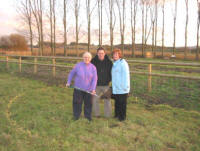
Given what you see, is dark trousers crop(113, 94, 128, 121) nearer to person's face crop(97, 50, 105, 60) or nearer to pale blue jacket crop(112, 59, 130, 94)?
pale blue jacket crop(112, 59, 130, 94)

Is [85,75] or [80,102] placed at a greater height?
[85,75]

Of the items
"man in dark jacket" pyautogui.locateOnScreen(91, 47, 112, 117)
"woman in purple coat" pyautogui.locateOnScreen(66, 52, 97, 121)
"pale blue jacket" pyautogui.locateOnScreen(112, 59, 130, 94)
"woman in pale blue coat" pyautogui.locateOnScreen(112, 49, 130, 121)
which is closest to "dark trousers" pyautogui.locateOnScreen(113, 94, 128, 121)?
"woman in pale blue coat" pyautogui.locateOnScreen(112, 49, 130, 121)

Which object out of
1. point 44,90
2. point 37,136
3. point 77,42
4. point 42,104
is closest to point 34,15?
point 77,42

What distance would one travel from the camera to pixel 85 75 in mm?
3605

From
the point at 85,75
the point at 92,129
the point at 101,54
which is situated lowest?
the point at 92,129

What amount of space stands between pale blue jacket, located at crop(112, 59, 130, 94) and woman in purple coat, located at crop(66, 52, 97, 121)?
15.2 inches

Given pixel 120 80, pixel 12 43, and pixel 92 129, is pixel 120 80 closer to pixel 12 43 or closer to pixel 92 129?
pixel 92 129

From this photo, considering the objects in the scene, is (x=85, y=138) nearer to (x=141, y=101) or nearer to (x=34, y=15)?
(x=141, y=101)

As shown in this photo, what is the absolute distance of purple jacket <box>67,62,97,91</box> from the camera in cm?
360

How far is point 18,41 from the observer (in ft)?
131

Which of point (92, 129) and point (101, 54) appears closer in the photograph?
point (92, 129)

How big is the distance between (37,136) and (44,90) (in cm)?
347

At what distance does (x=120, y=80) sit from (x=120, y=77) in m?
0.06

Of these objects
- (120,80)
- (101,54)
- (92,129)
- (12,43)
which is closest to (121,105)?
(120,80)
